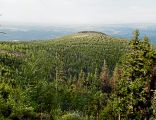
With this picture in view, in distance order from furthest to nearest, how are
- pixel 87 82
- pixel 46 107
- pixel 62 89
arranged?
pixel 87 82
pixel 62 89
pixel 46 107

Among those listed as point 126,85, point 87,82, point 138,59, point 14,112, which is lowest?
point 87,82

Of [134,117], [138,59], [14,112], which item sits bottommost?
[14,112]

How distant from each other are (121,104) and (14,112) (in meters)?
26.1

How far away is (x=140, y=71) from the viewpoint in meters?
55.1

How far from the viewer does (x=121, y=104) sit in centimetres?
5647

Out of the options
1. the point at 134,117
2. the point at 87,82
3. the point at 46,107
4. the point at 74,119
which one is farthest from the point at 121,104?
the point at 87,82

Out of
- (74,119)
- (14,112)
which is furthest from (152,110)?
(14,112)

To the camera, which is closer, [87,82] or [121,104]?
[121,104]

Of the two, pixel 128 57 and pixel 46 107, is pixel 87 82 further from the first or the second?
pixel 128 57

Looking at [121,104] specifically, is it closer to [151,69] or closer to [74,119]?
[151,69]

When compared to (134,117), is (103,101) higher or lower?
lower

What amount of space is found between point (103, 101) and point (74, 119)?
2599 inches

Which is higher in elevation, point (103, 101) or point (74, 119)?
point (74, 119)

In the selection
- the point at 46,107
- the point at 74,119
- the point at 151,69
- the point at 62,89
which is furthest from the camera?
the point at 62,89
